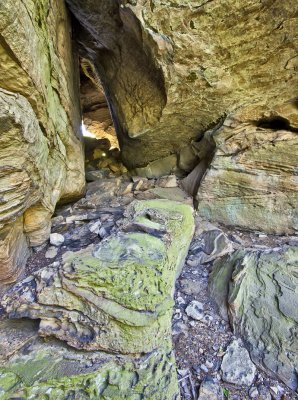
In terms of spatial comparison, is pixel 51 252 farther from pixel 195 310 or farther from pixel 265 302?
pixel 265 302

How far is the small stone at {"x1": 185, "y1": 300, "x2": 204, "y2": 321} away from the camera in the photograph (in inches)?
137

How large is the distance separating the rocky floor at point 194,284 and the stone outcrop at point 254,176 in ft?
1.24

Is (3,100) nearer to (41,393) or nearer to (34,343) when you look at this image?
(34,343)

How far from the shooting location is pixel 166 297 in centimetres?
294

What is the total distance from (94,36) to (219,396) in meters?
8.32

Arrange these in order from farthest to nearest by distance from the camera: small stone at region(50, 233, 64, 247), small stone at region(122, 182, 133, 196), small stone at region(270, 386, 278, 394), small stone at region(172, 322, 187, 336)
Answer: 1. small stone at region(122, 182, 133, 196)
2. small stone at region(50, 233, 64, 247)
3. small stone at region(172, 322, 187, 336)
4. small stone at region(270, 386, 278, 394)

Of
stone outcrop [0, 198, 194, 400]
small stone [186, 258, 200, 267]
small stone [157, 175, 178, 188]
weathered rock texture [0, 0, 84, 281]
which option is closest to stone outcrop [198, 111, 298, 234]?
small stone [157, 175, 178, 188]

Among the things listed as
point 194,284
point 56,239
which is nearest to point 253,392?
point 194,284

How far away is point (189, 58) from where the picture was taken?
4.90 meters

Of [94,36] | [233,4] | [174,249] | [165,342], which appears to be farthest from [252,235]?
[94,36]

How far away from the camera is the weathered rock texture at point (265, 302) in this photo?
9.56ft

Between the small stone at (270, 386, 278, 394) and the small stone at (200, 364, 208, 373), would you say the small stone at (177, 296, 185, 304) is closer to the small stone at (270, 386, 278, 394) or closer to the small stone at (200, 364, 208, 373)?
the small stone at (200, 364, 208, 373)

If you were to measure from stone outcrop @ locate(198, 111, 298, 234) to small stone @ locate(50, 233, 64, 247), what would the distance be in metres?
3.19

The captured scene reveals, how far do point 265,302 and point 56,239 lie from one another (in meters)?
3.73
